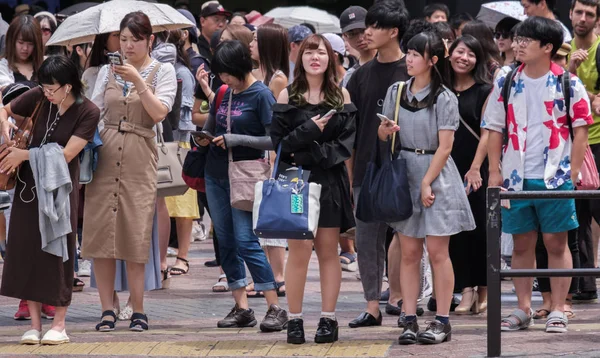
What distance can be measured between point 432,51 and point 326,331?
183 centimetres

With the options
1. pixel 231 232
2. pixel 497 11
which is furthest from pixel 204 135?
pixel 497 11

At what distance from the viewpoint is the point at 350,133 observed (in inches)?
306

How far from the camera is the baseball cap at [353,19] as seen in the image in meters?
11.0

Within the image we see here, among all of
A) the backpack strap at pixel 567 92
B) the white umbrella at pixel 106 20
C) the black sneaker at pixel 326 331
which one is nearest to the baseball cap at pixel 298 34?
the white umbrella at pixel 106 20

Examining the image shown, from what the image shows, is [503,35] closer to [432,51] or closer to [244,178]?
[432,51]

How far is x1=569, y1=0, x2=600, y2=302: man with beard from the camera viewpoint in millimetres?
9156

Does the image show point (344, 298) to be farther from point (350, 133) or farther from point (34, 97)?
point (34, 97)

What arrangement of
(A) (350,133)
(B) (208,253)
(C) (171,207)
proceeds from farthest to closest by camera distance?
(B) (208,253)
(C) (171,207)
(A) (350,133)

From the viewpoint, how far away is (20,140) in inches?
317

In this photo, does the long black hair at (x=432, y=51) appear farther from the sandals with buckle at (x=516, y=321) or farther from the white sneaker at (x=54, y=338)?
the white sneaker at (x=54, y=338)

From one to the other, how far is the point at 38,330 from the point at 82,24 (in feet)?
8.15

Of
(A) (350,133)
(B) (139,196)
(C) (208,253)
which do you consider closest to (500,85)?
(A) (350,133)

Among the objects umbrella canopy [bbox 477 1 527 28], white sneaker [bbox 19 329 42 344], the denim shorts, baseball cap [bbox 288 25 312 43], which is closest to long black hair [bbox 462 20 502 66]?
the denim shorts

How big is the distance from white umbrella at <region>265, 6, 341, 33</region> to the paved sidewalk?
7.87 m
